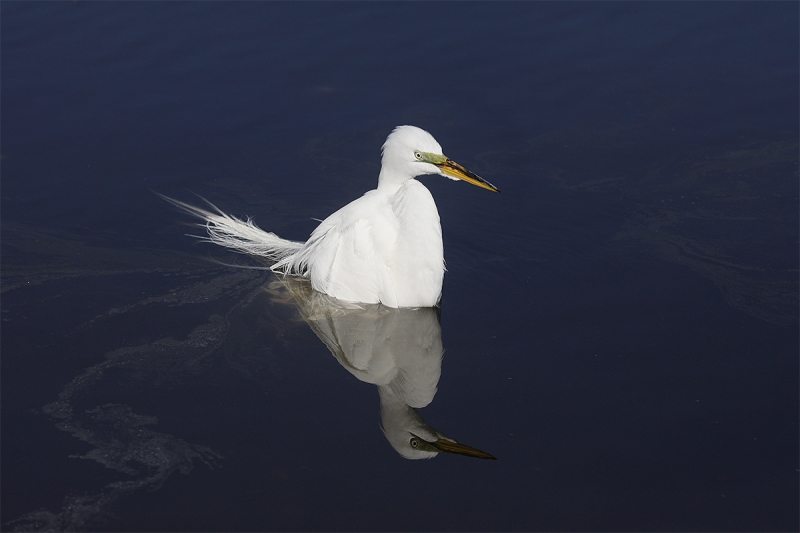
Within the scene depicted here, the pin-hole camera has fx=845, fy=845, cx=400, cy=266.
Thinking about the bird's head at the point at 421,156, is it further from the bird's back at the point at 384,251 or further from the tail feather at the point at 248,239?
the tail feather at the point at 248,239

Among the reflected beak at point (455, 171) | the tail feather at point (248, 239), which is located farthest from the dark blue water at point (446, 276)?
the reflected beak at point (455, 171)

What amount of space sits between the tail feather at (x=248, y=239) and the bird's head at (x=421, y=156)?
1.07 m

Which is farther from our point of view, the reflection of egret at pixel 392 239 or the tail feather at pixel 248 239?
the tail feather at pixel 248 239

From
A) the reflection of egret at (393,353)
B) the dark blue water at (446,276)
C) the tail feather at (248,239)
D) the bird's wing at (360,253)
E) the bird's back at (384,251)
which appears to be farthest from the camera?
the tail feather at (248,239)

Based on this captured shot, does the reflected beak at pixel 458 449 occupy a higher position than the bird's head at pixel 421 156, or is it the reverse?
the bird's head at pixel 421 156

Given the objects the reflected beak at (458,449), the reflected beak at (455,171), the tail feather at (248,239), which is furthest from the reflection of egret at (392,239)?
the reflected beak at (458,449)

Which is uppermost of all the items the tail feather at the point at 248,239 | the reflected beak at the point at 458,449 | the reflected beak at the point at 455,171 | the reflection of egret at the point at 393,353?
the reflected beak at the point at 455,171

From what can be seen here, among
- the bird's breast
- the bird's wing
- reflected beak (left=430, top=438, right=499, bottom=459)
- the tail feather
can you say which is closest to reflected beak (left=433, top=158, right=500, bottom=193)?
the bird's breast

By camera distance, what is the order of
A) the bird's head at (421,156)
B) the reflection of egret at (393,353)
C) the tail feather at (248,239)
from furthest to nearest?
the tail feather at (248,239), the bird's head at (421,156), the reflection of egret at (393,353)

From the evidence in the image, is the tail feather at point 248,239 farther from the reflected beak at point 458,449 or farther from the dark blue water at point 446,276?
the reflected beak at point 458,449

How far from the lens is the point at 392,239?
5.22 m

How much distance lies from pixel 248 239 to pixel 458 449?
2.54 m

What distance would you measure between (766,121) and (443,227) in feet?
9.11

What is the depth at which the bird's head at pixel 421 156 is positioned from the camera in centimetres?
493
